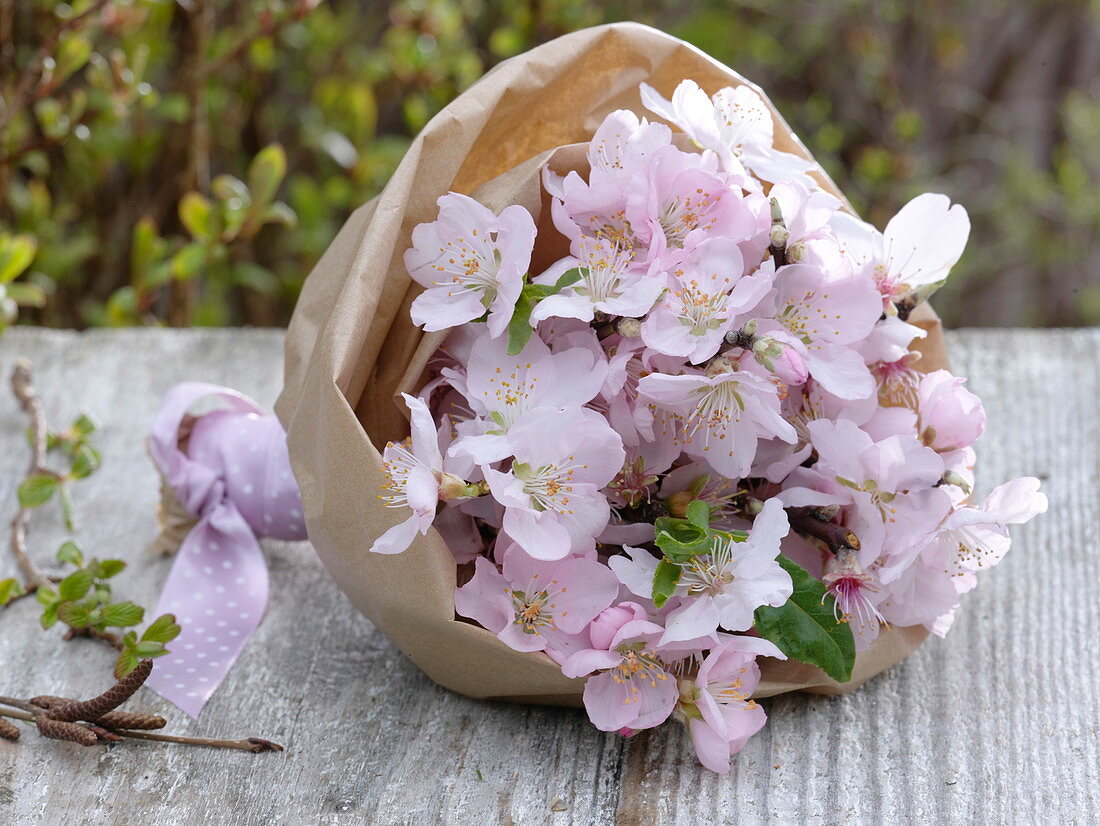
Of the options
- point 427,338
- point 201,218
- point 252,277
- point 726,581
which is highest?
point 427,338

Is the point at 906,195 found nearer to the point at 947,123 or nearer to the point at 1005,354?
the point at 947,123

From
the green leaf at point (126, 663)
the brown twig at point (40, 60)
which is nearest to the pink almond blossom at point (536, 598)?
the green leaf at point (126, 663)

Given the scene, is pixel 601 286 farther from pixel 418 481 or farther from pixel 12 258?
pixel 12 258

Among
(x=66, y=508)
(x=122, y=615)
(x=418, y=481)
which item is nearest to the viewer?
(x=418, y=481)

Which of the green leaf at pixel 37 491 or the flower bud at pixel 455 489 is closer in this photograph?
the flower bud at pixel 455 489

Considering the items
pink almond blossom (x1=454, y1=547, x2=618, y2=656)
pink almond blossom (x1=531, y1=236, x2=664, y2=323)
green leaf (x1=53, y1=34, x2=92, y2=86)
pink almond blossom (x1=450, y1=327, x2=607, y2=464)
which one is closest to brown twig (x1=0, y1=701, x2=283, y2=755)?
pink almond blossom (x1=454, y1=547, x2=618, y2=656)

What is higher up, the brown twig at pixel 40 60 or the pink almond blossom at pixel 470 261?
the pink almond blossom at pixel 470 261

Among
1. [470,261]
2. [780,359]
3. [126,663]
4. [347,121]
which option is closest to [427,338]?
[470,261]

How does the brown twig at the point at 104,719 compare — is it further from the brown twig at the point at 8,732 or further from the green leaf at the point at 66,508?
the green leaf at the point at 66,508
